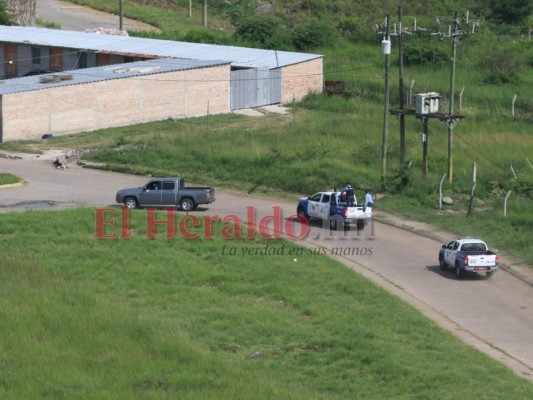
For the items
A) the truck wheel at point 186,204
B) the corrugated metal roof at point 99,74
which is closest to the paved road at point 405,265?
the truck wheel at point 186,204

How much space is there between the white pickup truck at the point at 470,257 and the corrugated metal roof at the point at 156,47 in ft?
Answer: 111

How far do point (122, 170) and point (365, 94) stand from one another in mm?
20543

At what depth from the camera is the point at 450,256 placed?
37500 mm

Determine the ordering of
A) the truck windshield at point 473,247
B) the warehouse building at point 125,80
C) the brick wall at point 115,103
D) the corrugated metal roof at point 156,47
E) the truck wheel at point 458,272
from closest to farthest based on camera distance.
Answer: the truck wheel at point 458,272 < the truck windshield at point 473,247 < the brick wall at point 115,103 < the warehouse building at point 125,80 < the corrugated metal roof at point 156,47

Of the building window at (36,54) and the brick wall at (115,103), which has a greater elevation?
the building window at (36,54)

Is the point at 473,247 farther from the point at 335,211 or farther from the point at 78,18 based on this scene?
the point at 78,18

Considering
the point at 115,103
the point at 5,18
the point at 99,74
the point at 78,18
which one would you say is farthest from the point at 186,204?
the point at 78,18

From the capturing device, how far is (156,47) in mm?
75562

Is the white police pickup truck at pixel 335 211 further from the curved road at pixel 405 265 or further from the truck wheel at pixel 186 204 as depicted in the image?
the truck wheel at pixel 186 204

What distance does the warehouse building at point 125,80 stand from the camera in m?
59.8

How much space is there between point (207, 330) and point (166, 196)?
1545 cm

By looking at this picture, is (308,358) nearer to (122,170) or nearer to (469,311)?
(469,311)

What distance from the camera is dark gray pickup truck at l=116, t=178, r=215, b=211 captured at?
45.5 m

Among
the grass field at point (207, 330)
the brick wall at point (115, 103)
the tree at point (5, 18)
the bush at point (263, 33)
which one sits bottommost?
the grass field at point (207, 330)
